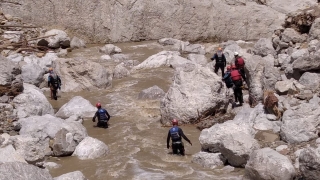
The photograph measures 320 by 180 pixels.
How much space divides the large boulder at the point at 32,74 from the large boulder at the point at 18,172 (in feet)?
29.9

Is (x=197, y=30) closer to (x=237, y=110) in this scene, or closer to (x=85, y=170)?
(x=237, y=110)

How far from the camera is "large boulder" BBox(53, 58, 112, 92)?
16.3 m

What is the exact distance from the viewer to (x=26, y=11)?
22.9 m

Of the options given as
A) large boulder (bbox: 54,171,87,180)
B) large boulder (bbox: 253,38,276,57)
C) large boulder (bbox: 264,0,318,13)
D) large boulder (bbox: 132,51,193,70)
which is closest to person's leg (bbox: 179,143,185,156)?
large boulder (bbox: 54,171,87,180)

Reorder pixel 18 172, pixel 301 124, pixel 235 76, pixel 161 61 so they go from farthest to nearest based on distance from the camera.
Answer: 1. pixel 161 61
2. pixel 235 76
3. pixel 301 124
4. pixel 18 172

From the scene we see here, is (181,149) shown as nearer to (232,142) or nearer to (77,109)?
(232,142)

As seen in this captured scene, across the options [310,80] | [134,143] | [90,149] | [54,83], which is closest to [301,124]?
[310,80]

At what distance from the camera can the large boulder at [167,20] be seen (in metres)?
23.4

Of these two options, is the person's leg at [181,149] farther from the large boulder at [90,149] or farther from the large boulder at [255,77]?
the large boulder at [255,77]

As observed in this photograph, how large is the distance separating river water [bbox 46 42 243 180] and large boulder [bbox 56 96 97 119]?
39cm

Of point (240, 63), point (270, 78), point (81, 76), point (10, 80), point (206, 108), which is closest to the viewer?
point (206, 108)

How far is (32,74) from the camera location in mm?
16312

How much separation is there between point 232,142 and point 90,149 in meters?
3.18

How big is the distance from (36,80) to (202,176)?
9.04 meters
